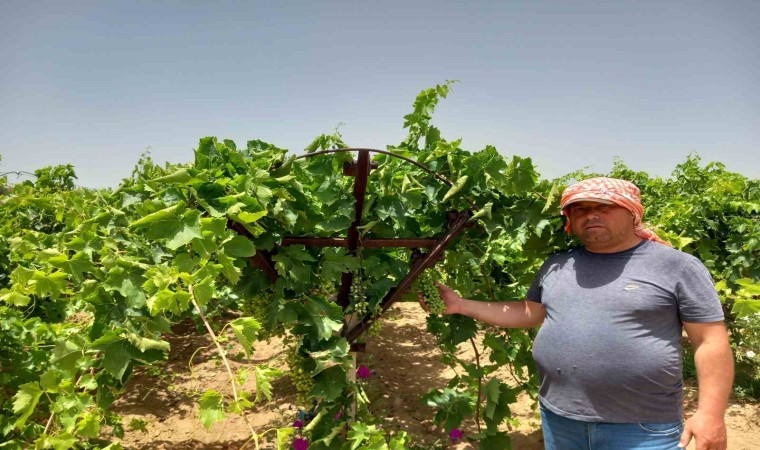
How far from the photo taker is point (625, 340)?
1.80 metres

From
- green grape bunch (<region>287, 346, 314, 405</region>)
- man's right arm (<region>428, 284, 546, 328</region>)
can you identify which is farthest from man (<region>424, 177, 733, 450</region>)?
green grape bunch (<region>287, 346, 314, 405</region>)

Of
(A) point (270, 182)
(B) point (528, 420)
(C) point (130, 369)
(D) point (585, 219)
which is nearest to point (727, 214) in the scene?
(B) point (528, 420)

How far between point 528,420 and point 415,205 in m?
3.38

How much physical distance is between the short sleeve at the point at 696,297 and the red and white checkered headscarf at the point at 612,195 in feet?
0.94

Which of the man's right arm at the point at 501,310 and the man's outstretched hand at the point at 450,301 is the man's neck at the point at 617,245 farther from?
the man's outstretched hand at the point at 450,301

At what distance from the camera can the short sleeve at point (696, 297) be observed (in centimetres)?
173

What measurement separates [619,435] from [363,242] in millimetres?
A: 1427

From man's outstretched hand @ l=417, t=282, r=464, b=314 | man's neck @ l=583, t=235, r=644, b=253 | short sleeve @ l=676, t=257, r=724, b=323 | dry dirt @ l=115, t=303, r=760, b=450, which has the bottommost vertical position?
dry dirt @ l=115, t=303, r=760, b=450

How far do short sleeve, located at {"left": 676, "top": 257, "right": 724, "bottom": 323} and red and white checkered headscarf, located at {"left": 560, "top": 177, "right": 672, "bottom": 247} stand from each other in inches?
11.3

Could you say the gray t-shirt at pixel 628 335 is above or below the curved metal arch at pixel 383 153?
below

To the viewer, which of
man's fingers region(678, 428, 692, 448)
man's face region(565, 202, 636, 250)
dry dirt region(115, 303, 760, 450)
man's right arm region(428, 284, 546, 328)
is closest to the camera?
man's fingers region(678, 428, 692, 448)

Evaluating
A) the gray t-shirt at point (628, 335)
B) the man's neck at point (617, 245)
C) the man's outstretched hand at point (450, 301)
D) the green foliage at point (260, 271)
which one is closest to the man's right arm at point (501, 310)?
the man's outstretched hand at point (450, 301)

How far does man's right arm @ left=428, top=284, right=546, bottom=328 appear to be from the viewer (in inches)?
94.7

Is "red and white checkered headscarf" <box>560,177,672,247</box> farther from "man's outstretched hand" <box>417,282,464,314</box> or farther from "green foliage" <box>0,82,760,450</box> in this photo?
"man's outstretched hand" <box>417,282,464,314</box>
